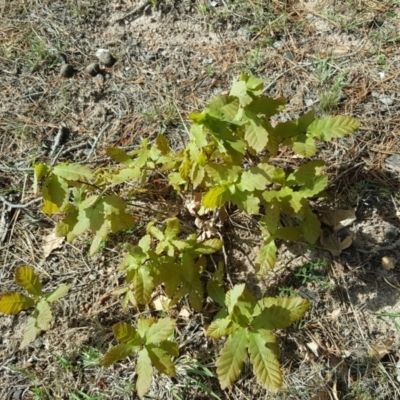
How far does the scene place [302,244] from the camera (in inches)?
95.2

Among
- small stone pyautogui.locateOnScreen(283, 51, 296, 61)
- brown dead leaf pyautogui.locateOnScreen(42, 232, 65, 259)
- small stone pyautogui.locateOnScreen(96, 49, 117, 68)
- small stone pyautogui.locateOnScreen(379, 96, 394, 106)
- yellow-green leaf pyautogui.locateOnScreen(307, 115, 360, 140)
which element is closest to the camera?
yellow-green leaf pyautogui.locateOnScreen(307, 115, 360, 140)

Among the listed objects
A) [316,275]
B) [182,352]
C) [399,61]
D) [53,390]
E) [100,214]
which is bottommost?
[53,390]

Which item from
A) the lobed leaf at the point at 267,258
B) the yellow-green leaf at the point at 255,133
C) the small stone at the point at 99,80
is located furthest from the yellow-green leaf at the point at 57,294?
the small stone at the point at 99,80

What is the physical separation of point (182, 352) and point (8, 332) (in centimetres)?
81

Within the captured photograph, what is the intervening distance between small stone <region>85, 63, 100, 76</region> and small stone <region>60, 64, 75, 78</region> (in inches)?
3.5

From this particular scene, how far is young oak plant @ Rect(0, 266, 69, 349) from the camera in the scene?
2.18 metres

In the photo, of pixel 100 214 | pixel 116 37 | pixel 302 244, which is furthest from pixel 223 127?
pixel 116 37

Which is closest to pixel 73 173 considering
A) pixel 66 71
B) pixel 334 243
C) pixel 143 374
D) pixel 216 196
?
pixel 216 196

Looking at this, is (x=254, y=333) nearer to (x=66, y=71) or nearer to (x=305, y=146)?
(x=305, y=146)

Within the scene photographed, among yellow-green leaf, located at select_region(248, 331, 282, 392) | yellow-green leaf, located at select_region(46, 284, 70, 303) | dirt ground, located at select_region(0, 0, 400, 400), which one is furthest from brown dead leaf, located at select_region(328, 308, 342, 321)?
yellow-green leaf, located at select_region(46, 284, 70, 303)

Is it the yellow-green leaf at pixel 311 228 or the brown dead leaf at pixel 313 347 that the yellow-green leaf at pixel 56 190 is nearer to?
the yellow-green leaf at pixel 311 228

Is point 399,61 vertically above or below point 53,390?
above

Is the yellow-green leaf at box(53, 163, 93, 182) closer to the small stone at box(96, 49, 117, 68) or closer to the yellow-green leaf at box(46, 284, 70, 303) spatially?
the yellow-green leaf at box(46, 284, 70, 303)

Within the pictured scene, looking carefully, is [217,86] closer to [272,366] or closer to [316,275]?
[316,275]
